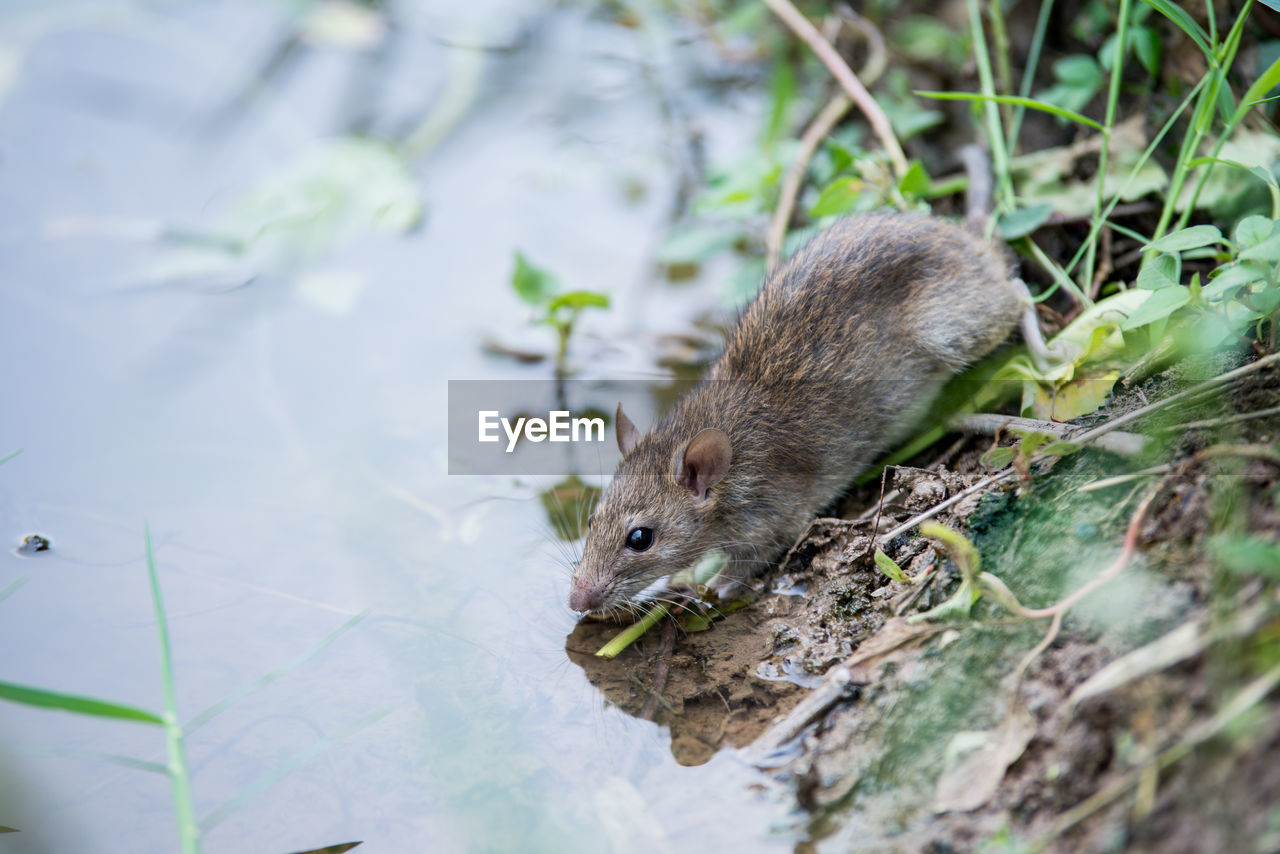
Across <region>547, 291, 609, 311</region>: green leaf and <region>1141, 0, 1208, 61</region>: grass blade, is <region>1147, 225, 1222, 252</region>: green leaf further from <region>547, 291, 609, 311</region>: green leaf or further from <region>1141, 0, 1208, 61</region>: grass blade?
<region>547, 291, 609, 311</region>: green leaf

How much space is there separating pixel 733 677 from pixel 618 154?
425 cm

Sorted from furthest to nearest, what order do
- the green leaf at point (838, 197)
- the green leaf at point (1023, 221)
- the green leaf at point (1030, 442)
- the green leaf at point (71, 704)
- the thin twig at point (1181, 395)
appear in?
the green leaf at point (838, 197)
the green leaf at point (1023, 221)
the green leaf at point (1030, 442)
the thin twig at point (1181, 395)
the green leaf at point (71, 704)

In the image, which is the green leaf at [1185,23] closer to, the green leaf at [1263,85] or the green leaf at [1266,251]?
the green leaf at [1263,85]

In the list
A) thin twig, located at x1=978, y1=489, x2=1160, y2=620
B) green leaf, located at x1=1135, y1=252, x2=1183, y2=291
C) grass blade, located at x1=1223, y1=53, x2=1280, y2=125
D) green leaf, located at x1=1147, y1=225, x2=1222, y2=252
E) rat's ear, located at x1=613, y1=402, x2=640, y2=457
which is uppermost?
grass blade, located at x1=1223, y1=53, x2=1280, y2=125

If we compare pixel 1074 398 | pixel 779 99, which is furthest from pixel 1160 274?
pixel 779 99

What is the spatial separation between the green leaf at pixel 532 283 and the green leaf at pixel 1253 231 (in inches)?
124

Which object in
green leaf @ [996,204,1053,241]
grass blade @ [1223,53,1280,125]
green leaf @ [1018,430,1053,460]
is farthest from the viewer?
green leaf @ [996,204,1053,241]

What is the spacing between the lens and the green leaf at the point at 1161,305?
10.6 ft

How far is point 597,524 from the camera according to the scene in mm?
4371

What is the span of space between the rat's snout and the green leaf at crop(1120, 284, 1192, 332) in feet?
7.21

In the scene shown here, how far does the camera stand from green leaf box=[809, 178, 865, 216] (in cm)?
500

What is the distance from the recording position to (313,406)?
4.98 metres

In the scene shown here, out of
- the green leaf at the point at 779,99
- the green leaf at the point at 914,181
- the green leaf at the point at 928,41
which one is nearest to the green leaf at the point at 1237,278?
the green leaf at the point at 914,181

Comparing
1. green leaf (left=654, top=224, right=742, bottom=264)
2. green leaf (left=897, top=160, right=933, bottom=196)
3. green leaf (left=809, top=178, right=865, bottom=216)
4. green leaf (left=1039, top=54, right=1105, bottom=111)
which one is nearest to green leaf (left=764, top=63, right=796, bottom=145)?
green leaf (left=654, top=224, right=742, bottom=264)
